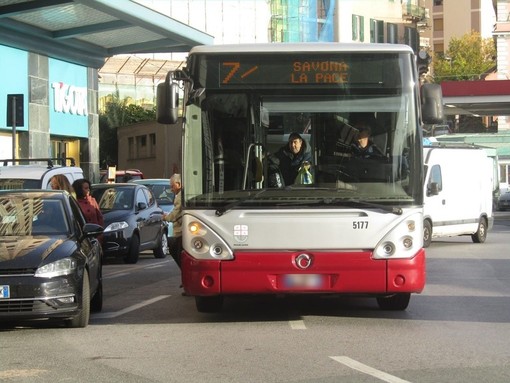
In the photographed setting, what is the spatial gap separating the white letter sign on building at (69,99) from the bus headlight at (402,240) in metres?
19.5

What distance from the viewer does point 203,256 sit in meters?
10.5

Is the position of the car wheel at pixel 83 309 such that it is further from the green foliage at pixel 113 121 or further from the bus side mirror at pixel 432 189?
the green foliage at pixel 113 121

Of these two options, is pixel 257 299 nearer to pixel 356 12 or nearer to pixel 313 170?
pixel 313 170

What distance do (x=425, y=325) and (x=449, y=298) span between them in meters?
2.74

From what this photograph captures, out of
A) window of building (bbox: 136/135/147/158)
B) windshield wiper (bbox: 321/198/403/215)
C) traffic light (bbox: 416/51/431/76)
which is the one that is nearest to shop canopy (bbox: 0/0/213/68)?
traffic light (bbox: 416/51/431/76)

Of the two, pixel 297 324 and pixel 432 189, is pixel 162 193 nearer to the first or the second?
pixel 432 189

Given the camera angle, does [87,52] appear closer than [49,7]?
No

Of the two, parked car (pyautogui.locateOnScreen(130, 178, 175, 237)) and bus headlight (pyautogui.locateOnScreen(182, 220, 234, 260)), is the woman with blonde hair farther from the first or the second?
parked car (pyautogui.locateOnScreen(130, 178, 175, 237))

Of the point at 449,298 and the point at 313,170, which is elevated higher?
the point at 313,170

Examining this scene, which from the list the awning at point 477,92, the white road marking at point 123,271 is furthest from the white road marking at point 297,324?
the awning at point 477,92

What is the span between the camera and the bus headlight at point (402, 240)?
1041 cm

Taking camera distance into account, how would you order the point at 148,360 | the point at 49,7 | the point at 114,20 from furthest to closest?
the point at 114,20, the point at 49,7, the point at 148,360

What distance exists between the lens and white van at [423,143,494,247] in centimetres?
2386

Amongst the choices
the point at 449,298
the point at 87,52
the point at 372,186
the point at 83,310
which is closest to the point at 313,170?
the point at 372,186
